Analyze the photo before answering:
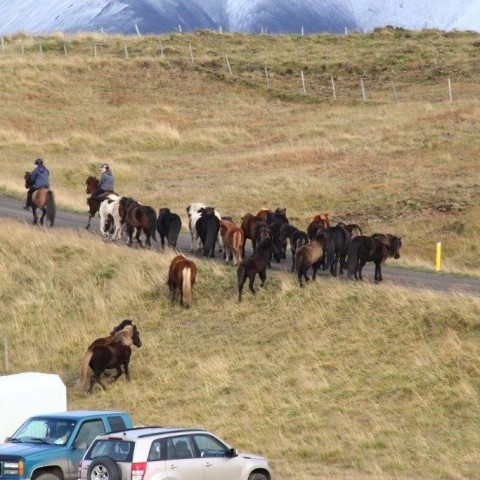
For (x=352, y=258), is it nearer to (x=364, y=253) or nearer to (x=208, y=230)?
(x=364, y=253)

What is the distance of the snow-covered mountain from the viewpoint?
128750 mm

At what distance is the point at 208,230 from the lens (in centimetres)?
3042

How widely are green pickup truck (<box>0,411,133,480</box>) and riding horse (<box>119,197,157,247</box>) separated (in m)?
13.3

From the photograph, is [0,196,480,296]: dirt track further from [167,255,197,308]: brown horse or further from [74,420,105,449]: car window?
[74,420,105,449]: car window

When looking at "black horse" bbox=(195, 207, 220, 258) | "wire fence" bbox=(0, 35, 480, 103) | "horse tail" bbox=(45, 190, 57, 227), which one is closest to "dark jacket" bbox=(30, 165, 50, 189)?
"horse tail" bbox=(45, 190, 57, 227)

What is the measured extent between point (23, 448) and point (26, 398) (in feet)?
10.6

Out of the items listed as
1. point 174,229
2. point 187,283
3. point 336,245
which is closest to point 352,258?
point 336,245

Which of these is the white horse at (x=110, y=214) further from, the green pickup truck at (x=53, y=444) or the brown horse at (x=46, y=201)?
the green pickup truck at (x=53, y=444)

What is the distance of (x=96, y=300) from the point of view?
2806 centimetres

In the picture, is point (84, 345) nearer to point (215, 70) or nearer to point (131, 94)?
point (131, 94)

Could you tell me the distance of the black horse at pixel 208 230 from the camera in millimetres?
30250

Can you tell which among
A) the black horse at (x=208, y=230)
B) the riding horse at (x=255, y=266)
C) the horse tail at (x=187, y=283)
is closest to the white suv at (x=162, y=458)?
the riding horse at (x=255, y=266)

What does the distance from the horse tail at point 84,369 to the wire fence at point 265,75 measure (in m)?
35.7

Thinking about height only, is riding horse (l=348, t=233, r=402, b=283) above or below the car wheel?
above
